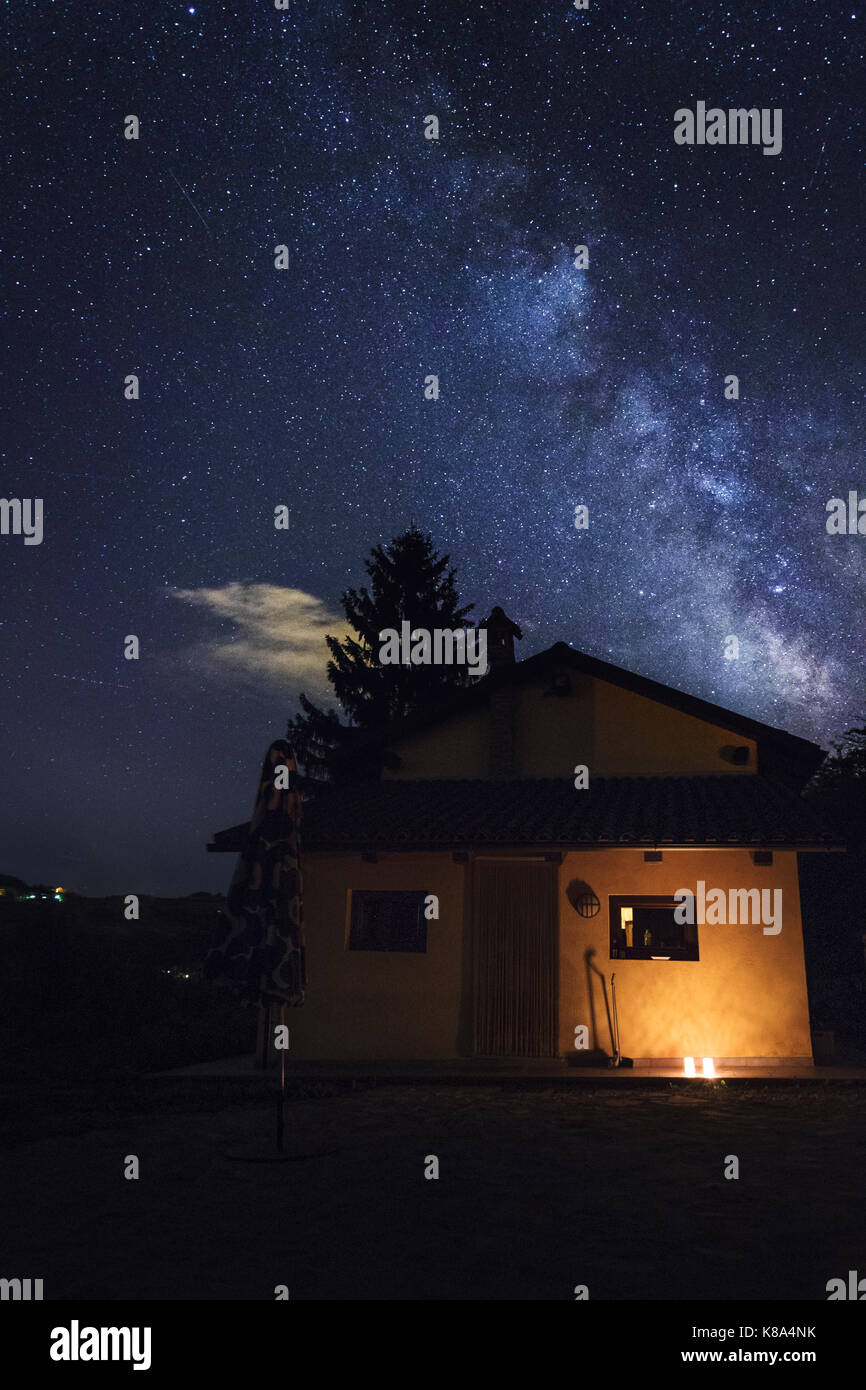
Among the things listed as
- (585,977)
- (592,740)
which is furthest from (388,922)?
(592,740)

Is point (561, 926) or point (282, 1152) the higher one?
point (561, 926)

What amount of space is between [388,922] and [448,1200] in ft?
23.4

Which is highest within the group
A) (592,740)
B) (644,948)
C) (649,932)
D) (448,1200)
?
(592,740)

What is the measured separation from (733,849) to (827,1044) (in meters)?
2.66

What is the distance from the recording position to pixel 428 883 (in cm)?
1341

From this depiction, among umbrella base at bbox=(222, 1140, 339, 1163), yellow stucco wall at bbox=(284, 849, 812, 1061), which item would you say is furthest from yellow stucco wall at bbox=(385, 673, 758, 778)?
umbrella base at bbox=(222, 1140, 339, 1163)

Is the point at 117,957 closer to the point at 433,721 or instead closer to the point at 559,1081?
the point at 433,721

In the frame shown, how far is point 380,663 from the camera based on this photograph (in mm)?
32875

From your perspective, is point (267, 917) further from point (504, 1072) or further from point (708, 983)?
point (708, 983)

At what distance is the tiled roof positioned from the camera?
39.6 feet

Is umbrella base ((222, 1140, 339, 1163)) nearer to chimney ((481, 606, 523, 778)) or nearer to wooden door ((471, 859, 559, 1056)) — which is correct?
wooden door ((471, 859, 559, 1056))


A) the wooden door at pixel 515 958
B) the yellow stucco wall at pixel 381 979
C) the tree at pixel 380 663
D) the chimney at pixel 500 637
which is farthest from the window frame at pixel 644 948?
the tree at pixel 380 663

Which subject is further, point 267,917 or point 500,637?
point 500,637
